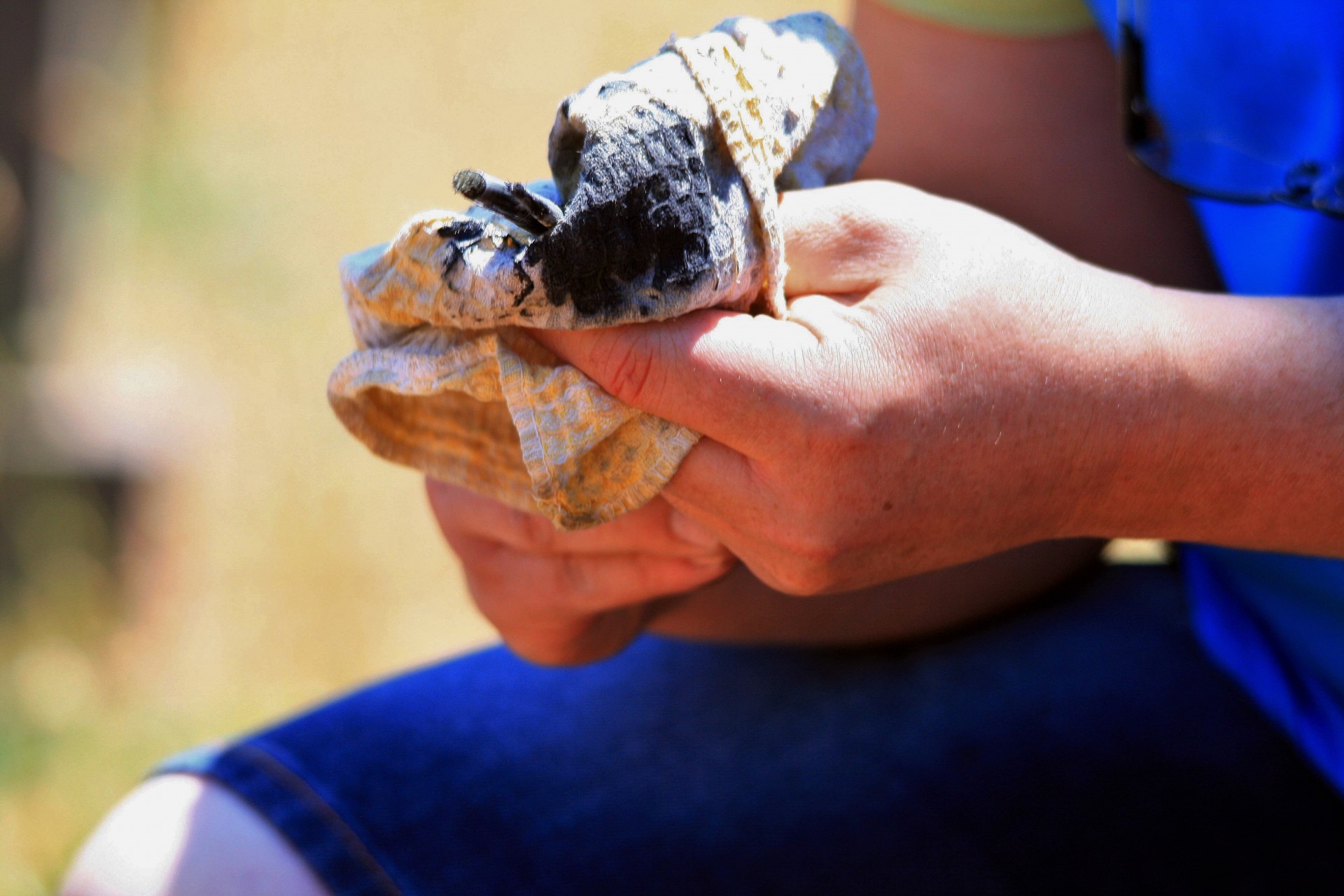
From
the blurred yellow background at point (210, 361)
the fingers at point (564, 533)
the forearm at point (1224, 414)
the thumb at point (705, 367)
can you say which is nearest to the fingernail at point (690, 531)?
the fingers at point (564, 533)

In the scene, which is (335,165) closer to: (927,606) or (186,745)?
(186,745)

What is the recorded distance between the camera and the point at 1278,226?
36.9 inches

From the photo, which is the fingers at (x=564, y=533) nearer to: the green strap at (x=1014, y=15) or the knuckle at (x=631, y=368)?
the knuckle at (x=631, y=368)

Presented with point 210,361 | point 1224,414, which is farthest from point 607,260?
point 210,361

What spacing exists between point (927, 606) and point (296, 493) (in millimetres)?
2111

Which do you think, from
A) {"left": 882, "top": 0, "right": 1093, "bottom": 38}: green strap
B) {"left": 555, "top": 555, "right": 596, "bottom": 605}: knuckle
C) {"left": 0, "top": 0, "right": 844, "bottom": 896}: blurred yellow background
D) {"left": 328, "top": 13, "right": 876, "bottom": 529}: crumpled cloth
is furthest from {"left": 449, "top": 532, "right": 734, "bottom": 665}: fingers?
{"left": 0, "top": 0, "right": 844, "bottom": 896}: blurred yellow background

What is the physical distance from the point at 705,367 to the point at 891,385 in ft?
0.36

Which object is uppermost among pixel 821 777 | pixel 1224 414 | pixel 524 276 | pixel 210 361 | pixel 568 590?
pixel 524 276

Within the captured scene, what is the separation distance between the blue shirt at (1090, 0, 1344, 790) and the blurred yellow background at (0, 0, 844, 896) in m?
1.70

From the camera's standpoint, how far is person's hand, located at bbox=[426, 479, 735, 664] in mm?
825

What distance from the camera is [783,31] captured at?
2.47 feet

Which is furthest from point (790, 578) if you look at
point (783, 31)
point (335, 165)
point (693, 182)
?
point (335, 165)

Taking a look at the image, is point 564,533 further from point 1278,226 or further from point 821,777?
point 1278,226

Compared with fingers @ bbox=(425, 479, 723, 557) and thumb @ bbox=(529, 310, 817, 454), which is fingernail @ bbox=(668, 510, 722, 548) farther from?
thumb @ bbox=(529, 310, 817, 454)
